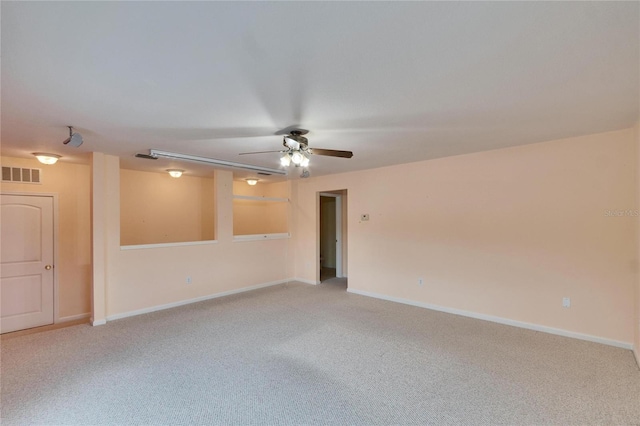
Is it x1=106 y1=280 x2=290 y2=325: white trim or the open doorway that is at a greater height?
the open doorway

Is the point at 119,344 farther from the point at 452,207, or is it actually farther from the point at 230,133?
the point at 452,207

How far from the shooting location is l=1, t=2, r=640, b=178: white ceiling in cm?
136

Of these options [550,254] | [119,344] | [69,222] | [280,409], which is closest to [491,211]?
[550,254]

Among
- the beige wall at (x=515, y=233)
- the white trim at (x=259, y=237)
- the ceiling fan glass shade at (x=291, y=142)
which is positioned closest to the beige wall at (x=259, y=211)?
the white trim at (x=259, y=237)

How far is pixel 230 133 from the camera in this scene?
317 cm

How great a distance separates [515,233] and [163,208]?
6301mm

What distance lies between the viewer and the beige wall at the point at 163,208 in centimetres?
547

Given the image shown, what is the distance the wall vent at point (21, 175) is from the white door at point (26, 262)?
9.9 inches

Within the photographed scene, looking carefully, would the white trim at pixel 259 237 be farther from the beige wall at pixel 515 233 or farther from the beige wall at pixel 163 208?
the beige wall at pixel 515 233

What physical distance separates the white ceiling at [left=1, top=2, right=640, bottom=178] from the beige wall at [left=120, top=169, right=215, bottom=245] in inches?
91.4

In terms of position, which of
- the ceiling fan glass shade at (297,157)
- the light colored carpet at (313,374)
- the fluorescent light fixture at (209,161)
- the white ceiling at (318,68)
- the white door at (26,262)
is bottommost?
the light colored carpet at (313,374)

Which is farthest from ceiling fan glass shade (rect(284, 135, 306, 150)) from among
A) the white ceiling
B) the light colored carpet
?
the light colored carpet

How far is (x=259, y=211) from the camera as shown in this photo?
7.70 metres

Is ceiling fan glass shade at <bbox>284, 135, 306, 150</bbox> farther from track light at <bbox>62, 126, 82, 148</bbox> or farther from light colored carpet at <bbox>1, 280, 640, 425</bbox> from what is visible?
light colored carpet at <bbox>1, 280, 640, 425</bbox>
